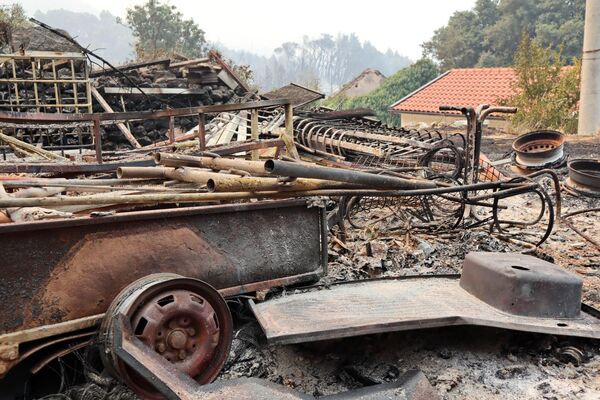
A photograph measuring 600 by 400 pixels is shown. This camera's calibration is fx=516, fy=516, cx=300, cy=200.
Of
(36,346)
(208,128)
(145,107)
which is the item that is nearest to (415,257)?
(36,346)

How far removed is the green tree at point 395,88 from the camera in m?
39.4

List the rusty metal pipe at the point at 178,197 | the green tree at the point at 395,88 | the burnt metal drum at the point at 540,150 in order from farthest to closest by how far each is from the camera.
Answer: the green tree at the point at 395,88
the burnt metal drum at the point at 540,150
the rusty metal pipe at the point at 178,197

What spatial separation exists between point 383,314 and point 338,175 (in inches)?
35.6

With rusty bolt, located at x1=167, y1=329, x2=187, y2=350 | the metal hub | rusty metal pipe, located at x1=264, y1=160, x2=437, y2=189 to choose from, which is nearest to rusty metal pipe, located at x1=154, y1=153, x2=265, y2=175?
rusty metal pipe, located at x1=264, y1=160, x2=437, y2=189

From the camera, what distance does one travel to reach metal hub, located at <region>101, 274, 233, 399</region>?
2578mm

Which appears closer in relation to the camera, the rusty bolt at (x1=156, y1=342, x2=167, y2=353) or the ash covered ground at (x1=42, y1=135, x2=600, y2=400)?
the rusty bolt at (x1=156, y1=342, x2=167, y2=353)

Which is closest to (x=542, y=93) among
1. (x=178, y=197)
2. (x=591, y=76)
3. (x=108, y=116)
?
(x=591, y=76)

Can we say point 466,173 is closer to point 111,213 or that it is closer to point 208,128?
point 111,213

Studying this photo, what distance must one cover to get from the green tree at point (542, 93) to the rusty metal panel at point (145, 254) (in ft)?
54.2

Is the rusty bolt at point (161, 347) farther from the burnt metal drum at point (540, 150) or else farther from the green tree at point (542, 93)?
the green tree at point (542, 93)

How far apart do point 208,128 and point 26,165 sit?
5.84 meters

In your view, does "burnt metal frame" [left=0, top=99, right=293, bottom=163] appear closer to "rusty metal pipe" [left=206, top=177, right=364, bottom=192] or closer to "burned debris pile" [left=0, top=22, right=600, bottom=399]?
"burned debris pile" [left=0, top=22, right=600, bottom=399]

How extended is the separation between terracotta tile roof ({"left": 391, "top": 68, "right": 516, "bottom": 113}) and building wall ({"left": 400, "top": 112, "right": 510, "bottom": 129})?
290 mm

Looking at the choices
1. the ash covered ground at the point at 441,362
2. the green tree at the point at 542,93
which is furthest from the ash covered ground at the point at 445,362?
the green tree at the point at 542,93
